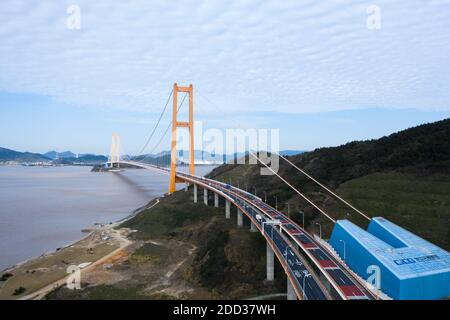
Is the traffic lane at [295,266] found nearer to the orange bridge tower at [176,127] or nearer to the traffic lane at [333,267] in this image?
the traffic lane at [333,267]

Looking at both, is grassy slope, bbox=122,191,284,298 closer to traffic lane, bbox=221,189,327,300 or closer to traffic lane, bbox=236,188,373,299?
traffic lane, bbox=221,189,327,300

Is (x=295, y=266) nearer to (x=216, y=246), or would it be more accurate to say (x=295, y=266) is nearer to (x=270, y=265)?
(x=270, y=265)

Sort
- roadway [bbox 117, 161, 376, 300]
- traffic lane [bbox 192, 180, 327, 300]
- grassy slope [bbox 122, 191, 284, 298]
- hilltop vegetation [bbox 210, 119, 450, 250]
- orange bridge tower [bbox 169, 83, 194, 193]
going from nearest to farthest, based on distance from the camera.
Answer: roadway [bbox 117, 161, 376, 300], traffic lane [bbox 192, 180, 327, 300], grassy slope [bbox 122, 191, 284, 298], hilltop vegetation [bbox 210, 119, 450, 250], orange bridge tower [bbox 169, 83, 194, 193]

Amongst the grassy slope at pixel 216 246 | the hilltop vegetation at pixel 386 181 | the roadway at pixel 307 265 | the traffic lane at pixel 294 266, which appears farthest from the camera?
the hilltop vegetation at pixel 386 181

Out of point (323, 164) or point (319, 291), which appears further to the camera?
point (323, 164)

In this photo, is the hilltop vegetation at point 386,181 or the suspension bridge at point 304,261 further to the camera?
the hilltop vegetation at point 386,181

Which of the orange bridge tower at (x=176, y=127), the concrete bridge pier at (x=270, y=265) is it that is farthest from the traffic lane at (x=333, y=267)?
the orange bridge tower at (x=176, y=127)

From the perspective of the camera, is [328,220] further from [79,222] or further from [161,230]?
[79,222]

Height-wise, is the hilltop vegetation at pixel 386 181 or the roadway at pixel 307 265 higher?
Answer: the hilltop vegetation at pixel 386 181

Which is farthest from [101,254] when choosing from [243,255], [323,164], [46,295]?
[323,164]

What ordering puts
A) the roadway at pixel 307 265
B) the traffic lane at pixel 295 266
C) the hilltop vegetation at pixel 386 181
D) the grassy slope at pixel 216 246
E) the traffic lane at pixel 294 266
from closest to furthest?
the roadway at pixel 307 265 < the traffic lane at pixel 294 266 < the traffic lane at pixel 295 266 < the grassy slope at pixel 216 246 < the hilltop vegetation at pixel 386 181

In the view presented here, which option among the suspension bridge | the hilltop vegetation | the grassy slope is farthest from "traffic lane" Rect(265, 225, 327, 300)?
the hilltop vegetation
